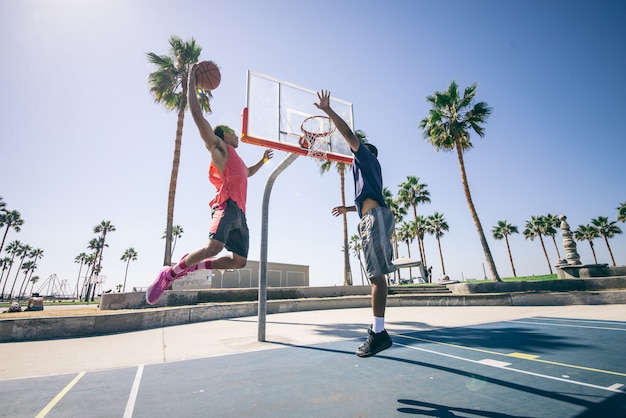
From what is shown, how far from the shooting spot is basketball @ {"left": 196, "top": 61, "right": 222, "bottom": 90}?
14.0 ft

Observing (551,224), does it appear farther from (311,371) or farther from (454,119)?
(311,371)

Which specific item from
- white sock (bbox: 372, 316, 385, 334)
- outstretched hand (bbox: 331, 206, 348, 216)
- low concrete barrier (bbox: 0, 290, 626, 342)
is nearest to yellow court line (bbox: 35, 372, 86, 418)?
white sock (bbox: 372, 316, 385, 334)

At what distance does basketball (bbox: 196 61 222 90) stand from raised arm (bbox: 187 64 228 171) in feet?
1.45

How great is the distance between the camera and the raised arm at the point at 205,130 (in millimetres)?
3316

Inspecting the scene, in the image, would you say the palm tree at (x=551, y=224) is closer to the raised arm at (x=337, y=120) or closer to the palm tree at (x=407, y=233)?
the palm tree at (x=407, y=233)

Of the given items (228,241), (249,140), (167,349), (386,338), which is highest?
(249,140)

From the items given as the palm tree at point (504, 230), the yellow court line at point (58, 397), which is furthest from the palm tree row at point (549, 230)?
the yellow court line at point (58, 397)

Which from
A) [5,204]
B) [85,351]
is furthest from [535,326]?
[5,204]

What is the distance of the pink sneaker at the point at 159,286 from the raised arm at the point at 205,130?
5.44 ft

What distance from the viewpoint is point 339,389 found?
337 centimetres

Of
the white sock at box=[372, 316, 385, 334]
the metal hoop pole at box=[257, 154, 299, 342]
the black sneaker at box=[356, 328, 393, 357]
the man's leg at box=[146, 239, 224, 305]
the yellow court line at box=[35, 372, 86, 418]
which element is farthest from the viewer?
the metal hoop pole at box=[257, 154, 299, 342]

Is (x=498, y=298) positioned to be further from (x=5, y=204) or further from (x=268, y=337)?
(x=5, y=204)

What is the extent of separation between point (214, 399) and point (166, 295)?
37.7 feet

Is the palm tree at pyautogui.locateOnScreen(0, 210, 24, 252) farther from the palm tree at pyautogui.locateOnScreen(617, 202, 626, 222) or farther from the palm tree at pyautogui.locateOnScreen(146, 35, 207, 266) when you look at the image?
the palm tree at pyautogui.locateOnScreen(617, 202, 626, 222)
